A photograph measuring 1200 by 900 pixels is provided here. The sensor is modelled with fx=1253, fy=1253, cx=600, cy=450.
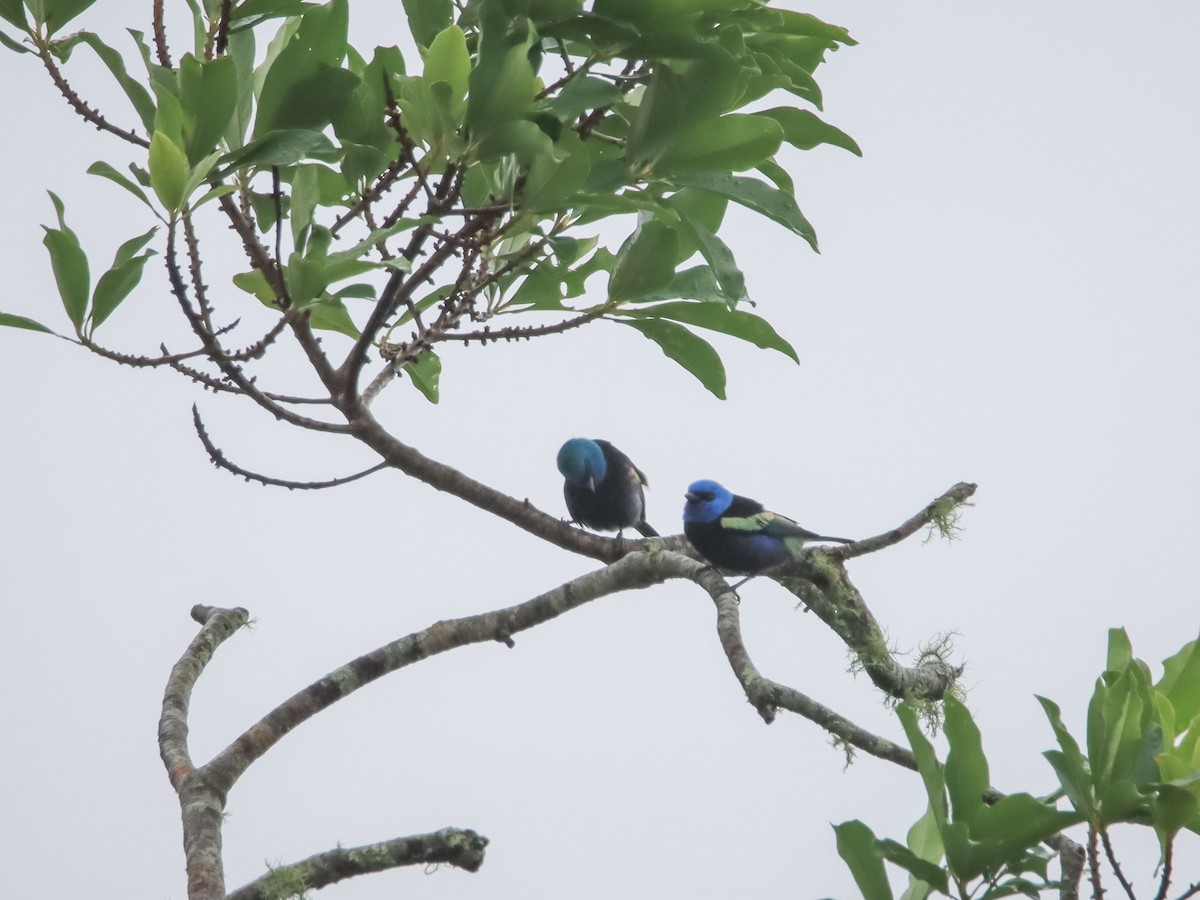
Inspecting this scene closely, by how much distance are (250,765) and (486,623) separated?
1.88ft

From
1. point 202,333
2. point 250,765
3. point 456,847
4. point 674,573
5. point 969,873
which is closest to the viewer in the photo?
point 969,873

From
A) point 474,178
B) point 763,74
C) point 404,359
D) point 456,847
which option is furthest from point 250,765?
point 763,74

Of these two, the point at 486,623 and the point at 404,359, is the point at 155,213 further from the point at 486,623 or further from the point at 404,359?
the point at 486,623

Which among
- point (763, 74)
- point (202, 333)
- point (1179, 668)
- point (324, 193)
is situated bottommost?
point (1179, 668)

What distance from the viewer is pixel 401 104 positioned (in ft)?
6.90

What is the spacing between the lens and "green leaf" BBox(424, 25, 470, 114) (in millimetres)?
2066

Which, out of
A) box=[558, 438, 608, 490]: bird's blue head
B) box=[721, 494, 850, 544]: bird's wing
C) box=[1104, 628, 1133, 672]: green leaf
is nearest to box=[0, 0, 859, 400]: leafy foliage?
box=[1104, 628, 1133, 672]: green leaf

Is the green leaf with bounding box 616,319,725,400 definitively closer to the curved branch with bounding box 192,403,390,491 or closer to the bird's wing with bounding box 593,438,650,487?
the curved branch with bounding box 192,403,390,491

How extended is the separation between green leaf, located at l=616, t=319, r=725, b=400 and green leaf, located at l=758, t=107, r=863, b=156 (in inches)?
17.3

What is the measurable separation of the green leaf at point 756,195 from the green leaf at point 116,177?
0.91 m

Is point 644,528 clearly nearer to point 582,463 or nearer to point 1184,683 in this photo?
point 582,463

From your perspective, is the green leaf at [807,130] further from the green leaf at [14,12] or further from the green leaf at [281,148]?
the green leaf at [14,12]

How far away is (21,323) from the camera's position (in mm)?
2184

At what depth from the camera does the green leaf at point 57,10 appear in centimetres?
219
